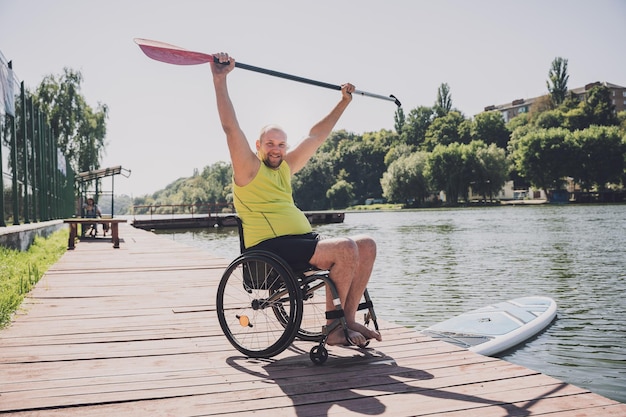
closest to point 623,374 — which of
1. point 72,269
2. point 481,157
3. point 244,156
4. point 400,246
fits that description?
point 244,156

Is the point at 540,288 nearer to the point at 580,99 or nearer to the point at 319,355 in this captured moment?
the point at 319,355

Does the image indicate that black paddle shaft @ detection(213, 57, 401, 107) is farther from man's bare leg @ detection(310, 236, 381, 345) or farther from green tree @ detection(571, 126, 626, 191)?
green tree @ detection(571, 126, 626, 191)

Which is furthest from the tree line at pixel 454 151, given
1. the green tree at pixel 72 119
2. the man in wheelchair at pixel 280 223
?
the man in wheelchair at pixel 280 223

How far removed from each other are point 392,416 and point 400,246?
18574 mm

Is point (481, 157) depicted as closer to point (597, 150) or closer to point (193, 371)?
point (597, 150)

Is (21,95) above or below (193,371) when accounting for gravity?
above

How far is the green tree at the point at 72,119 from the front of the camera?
99.3ft

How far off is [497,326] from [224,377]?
382 cm

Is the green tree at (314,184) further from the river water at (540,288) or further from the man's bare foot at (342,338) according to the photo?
the man's bare foot at (342,338)

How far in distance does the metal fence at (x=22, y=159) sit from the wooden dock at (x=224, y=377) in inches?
226

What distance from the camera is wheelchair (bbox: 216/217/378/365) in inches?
→ 108

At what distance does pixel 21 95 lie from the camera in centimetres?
1051

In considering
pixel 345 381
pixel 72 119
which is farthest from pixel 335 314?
pixel 72 119

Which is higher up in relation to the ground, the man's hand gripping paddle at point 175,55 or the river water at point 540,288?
the man's hand gripping paddle at point 175,55
